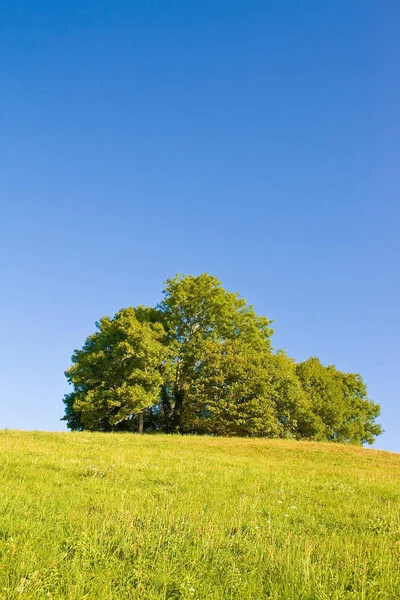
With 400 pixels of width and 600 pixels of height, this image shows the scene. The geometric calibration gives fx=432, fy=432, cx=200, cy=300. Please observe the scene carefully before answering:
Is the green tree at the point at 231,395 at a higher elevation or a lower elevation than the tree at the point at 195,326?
lower

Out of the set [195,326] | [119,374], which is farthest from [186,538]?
[195,326]

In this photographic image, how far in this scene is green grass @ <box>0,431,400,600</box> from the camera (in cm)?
524

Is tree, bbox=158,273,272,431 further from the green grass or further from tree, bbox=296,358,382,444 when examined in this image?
the green grass

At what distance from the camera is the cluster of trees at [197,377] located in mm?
42219

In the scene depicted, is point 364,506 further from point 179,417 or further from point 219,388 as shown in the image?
point 179,417

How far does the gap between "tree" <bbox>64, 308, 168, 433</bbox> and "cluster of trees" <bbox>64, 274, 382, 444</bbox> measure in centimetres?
10

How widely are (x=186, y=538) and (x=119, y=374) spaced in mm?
38703

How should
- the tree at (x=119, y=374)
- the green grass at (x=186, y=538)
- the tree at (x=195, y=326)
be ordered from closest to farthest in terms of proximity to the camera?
the green grass at (x=186, y=538), the tree at (x=119, y=374), the tree at (x=195, y=326)

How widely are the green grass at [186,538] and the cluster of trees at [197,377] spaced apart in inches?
1149

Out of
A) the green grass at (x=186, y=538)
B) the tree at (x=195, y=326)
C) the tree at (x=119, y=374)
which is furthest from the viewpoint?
the tree at (x=195, y=326)

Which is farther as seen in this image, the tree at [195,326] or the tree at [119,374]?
the tree at [195,326]

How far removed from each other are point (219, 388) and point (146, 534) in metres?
36.2

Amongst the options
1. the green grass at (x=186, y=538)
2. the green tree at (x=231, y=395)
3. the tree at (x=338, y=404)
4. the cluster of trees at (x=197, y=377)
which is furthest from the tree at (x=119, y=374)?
the green grass at (x=186, y=538)

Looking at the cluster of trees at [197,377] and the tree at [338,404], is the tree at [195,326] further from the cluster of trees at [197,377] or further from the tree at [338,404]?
the tree at [338,404]
